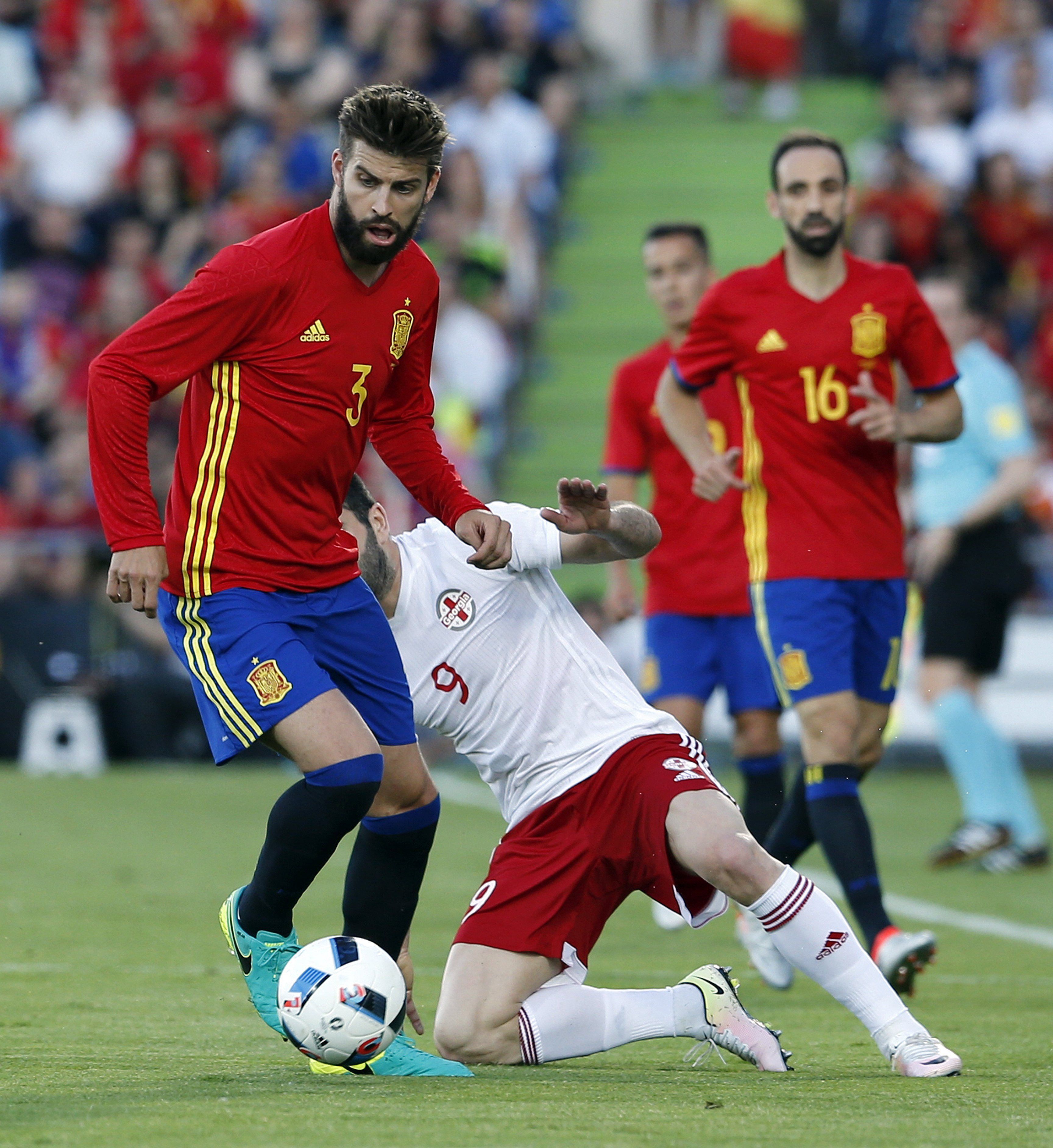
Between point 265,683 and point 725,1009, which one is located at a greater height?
point 265,683

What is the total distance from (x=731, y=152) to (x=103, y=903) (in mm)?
13310

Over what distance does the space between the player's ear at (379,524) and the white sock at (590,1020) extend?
1.22m

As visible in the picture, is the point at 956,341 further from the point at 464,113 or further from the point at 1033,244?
the point at 464,113

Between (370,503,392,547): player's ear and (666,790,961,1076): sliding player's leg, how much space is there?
3.89ft

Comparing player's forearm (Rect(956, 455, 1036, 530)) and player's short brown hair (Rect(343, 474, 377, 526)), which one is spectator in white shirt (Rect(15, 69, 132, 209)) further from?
player's short brown hair (Rect(343, 474, 377, 526))

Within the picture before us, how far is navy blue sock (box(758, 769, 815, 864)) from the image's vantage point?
6586 millimetres

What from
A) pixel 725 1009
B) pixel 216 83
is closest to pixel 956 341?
pixel 725 1009

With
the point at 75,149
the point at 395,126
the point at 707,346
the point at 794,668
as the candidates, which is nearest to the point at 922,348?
A: the point at 707,346

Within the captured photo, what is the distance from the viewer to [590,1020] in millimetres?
4988

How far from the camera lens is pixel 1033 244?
52.2ft

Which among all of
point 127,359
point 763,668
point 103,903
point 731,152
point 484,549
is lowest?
point 103,903

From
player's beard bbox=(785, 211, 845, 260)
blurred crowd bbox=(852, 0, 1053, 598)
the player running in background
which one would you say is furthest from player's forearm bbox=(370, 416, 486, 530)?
blurred crowd bbox=(852, 0, 1053, 598)

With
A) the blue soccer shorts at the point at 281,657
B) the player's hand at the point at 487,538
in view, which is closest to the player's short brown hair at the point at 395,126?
the player's hand at the point at 487,538

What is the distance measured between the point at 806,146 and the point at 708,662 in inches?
80.8
